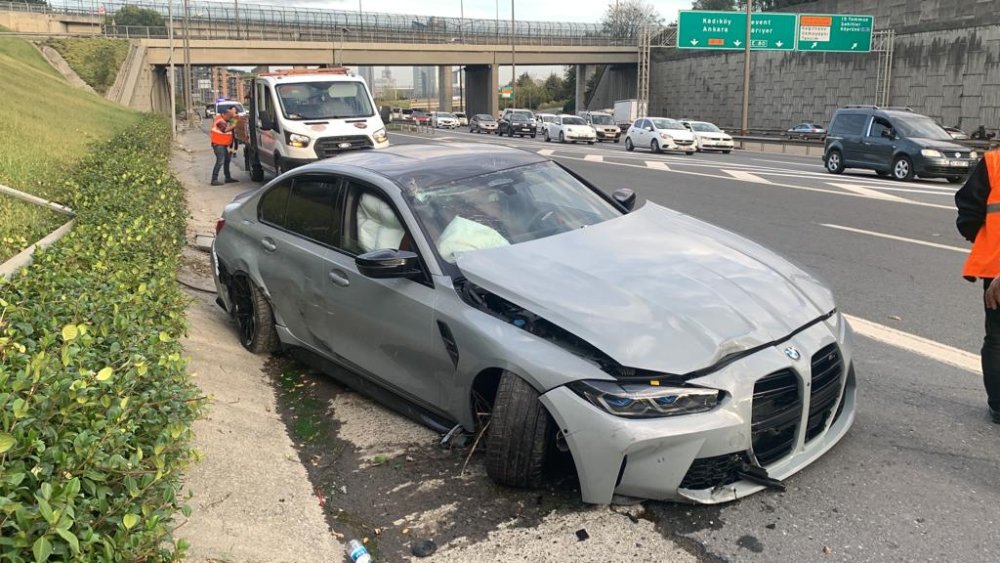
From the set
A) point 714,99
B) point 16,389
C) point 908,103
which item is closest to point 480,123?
A: point 714,99

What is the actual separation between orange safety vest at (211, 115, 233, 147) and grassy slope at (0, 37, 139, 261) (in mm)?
2399

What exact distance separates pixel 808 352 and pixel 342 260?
2559 mm

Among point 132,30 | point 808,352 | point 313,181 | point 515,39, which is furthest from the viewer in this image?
point 515,39

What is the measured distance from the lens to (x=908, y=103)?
40219 millimetres

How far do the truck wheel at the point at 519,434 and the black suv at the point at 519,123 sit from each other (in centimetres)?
4386

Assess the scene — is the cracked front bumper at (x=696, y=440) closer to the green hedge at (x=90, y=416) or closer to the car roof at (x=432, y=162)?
the green hedge at (x=90, y=416)

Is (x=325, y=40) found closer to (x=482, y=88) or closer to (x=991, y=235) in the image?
(x=482, y=88)

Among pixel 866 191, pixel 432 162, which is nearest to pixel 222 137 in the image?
pixel 866 191

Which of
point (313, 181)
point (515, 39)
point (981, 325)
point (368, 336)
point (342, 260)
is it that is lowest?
point (981, 325)

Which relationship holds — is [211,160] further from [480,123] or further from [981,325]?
[480,123]

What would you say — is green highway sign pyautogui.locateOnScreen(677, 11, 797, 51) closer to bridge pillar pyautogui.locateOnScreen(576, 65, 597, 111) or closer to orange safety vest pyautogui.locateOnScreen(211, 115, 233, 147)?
orange safety vest pyautogui.locateOnScreen(211, 115, 233, 147)

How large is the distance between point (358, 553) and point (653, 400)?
1.31 metres

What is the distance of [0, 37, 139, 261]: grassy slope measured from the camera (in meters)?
6.72

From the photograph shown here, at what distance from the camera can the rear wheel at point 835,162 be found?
2056cm
